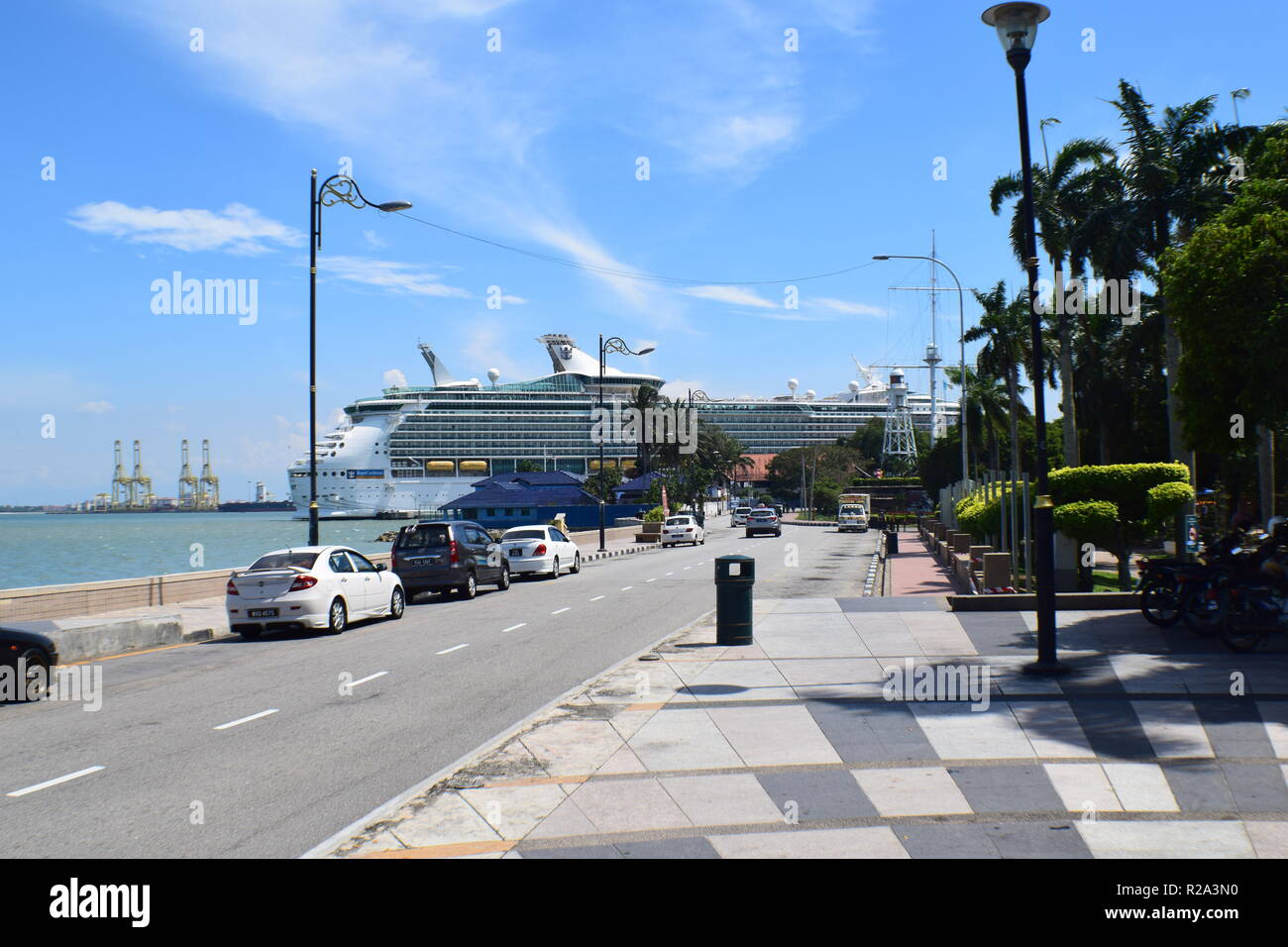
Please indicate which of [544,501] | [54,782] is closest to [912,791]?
[54,782]

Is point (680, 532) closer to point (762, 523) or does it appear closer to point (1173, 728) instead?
point (762, 523)

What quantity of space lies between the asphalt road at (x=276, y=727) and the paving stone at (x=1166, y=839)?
Result: 14.2ft

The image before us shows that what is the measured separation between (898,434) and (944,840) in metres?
142

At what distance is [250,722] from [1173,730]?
783cm

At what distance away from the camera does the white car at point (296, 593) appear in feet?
55.0

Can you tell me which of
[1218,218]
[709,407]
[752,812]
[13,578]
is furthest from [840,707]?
[709,407]

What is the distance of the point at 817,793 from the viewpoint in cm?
694

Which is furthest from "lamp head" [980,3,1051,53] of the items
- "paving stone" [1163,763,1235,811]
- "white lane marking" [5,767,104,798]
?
"white lane marking" [5,767,104,798]

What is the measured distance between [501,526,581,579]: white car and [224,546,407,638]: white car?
36.0 ft

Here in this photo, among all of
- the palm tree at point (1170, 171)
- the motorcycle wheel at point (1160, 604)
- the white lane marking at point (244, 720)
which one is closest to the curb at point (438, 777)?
the white lane marking at point (244, 720)

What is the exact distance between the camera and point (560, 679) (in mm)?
12047

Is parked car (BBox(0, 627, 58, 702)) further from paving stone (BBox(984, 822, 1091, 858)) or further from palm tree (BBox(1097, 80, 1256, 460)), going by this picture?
palm tree (BBox(1097, 80, 1256, 460))

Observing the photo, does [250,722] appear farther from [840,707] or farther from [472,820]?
[840,707]

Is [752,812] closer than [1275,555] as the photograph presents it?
Yes
